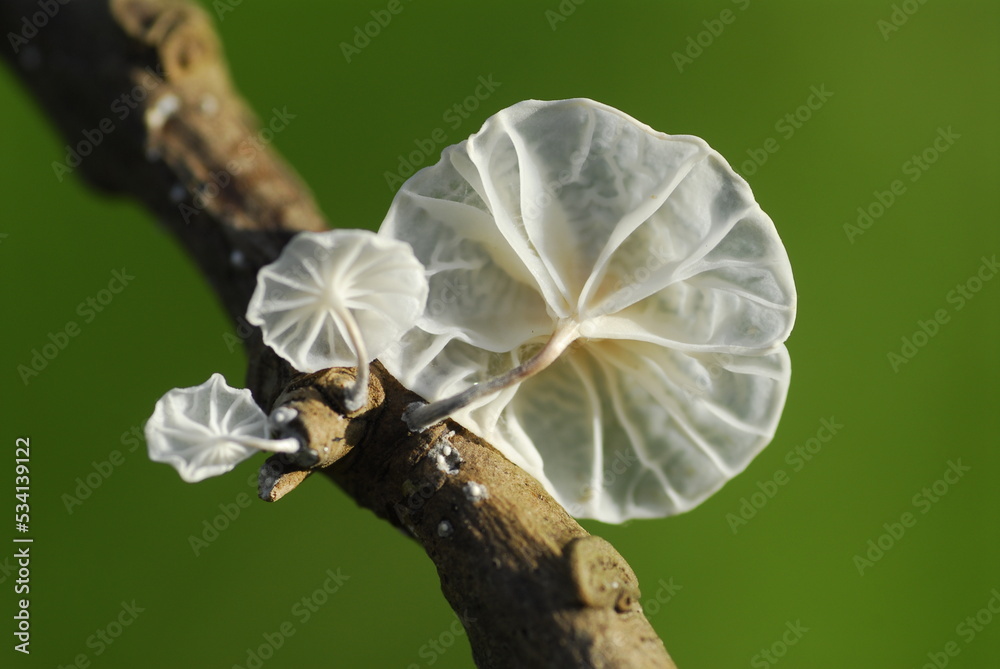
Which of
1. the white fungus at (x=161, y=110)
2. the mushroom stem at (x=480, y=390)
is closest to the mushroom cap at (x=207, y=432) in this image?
the mushroom stem at (x=480, y=390)

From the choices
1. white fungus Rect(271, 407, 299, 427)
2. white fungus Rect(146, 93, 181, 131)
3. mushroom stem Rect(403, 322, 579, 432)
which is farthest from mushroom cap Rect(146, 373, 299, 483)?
white fungus Rect(146, 93, 181, 131)

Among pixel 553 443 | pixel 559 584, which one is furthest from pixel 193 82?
pixel 559 584

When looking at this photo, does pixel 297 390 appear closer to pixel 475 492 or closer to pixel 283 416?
pixel 283 416

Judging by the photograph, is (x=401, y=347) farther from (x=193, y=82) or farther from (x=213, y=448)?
(x=193, y=82)

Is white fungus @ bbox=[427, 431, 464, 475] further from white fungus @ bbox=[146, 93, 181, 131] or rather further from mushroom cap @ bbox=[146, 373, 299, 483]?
white fungus @ bbox=[146, 93, 181, 131]

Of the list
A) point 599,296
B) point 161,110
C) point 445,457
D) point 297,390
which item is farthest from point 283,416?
point 161,110

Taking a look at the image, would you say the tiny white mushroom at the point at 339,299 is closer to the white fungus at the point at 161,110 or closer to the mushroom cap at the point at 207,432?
the mushroom cap at the point at 207,432
